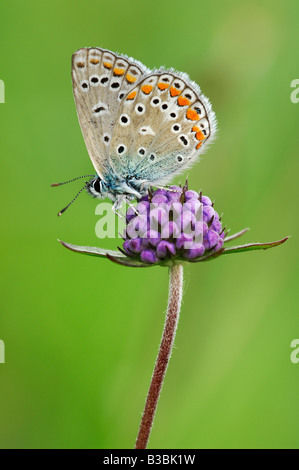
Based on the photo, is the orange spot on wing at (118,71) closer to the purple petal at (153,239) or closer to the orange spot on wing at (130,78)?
the orange spot on wing at (130,78)

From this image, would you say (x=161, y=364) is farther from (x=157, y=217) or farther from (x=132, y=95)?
(x=132, y=95)

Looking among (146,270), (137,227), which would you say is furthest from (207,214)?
(146,270)

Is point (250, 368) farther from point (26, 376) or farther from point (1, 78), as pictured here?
point (1, 78)

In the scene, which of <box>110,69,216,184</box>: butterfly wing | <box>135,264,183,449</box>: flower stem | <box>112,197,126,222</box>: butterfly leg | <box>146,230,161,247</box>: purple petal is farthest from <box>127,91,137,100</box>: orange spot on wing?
<box>135,264,183,449</box>: flower stem

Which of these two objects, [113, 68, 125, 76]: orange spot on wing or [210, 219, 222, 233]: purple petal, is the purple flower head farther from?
[113, 68, 125, 76]: orange spot on wing

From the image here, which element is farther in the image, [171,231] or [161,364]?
[171,231]

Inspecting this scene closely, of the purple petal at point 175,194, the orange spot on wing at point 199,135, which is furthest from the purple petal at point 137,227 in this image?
the orange spot on wing at point 199,135
